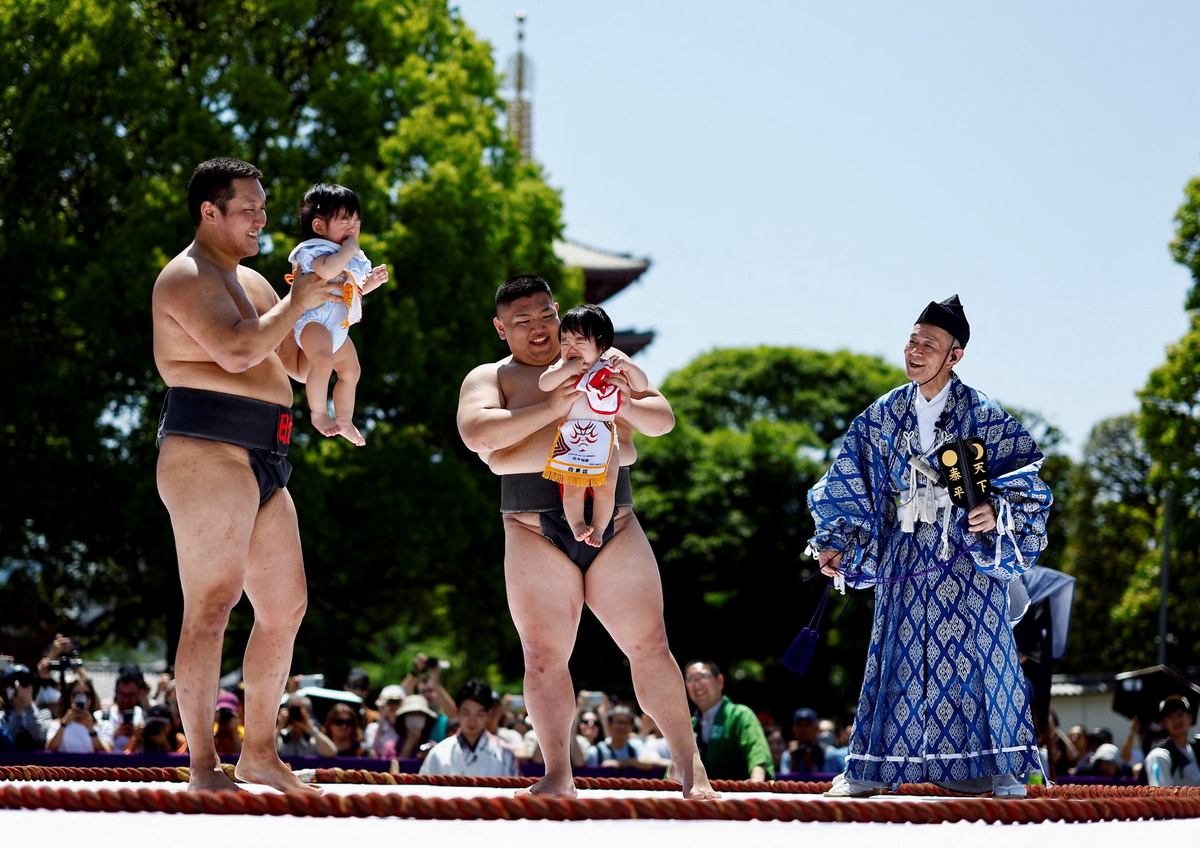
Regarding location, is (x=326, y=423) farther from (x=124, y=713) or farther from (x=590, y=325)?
(x=124, y=713)

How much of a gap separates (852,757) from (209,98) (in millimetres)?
12575

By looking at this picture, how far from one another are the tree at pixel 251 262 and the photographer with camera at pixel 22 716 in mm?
5942

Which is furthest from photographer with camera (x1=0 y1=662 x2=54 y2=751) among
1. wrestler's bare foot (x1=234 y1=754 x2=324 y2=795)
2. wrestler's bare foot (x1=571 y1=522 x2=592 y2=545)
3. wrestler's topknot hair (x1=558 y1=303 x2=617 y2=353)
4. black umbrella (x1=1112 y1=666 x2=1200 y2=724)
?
black umbrella (x1=1112 y1=666 x2=1200 y2=724)

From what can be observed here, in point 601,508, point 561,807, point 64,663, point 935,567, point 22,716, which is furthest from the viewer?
point 64,663

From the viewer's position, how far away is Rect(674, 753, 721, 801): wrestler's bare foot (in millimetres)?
3836

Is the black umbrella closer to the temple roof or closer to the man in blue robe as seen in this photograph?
the man in blue robe

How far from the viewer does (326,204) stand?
153 inches

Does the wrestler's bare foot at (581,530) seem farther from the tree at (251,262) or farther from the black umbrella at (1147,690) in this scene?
the black umbrella at (1147,690)

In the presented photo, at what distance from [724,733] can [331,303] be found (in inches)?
146

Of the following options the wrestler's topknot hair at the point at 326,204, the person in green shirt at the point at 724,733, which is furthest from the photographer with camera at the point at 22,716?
the wrestler's topknot hair at the point at 326,204

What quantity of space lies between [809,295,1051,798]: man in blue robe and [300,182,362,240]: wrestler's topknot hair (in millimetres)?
1942

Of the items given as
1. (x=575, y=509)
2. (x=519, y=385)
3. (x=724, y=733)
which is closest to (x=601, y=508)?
(x=575, y=509)

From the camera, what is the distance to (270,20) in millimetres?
15797

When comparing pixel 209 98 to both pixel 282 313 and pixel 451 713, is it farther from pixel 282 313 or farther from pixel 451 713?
pixel 282 313
